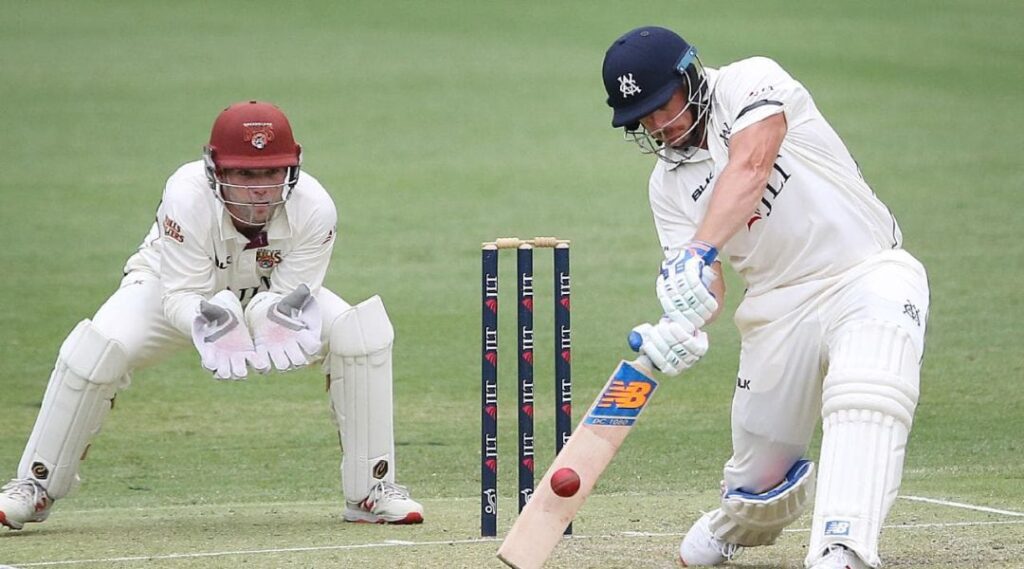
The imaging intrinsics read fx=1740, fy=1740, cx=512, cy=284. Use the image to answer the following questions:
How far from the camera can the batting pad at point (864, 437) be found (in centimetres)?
345

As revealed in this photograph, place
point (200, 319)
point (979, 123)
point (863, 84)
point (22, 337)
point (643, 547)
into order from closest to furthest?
point (643, 547) < point (200, 319) < point (22, 337) < point (979, 123) < point (863, 84)

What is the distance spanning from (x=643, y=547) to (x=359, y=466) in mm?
1011

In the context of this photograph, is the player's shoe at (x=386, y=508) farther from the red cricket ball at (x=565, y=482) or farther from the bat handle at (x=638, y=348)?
the bat handle at (x=638, y=348)

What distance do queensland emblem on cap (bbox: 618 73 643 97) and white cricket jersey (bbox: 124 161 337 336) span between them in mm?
1420

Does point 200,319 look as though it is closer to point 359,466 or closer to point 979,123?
point 359,466

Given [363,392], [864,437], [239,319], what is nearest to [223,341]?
[239,319]

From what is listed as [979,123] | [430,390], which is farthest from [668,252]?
[979,123]

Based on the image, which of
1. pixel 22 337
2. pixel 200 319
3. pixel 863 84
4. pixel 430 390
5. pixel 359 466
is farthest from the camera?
pixel 863 84

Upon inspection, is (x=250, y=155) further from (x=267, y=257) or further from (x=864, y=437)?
(x=864, y=437)

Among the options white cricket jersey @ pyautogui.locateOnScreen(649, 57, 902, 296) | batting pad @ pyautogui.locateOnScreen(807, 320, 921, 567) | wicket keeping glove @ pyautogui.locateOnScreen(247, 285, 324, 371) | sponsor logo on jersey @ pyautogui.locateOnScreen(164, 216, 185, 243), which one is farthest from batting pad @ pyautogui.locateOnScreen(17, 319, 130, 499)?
batting pad @ pyautogui.locateOnScreen(807, 320, 921, 567)

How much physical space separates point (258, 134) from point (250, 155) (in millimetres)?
62

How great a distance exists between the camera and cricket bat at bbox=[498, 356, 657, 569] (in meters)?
3.62

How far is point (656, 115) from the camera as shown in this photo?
388 cm

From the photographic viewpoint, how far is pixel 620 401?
12.0 ft
